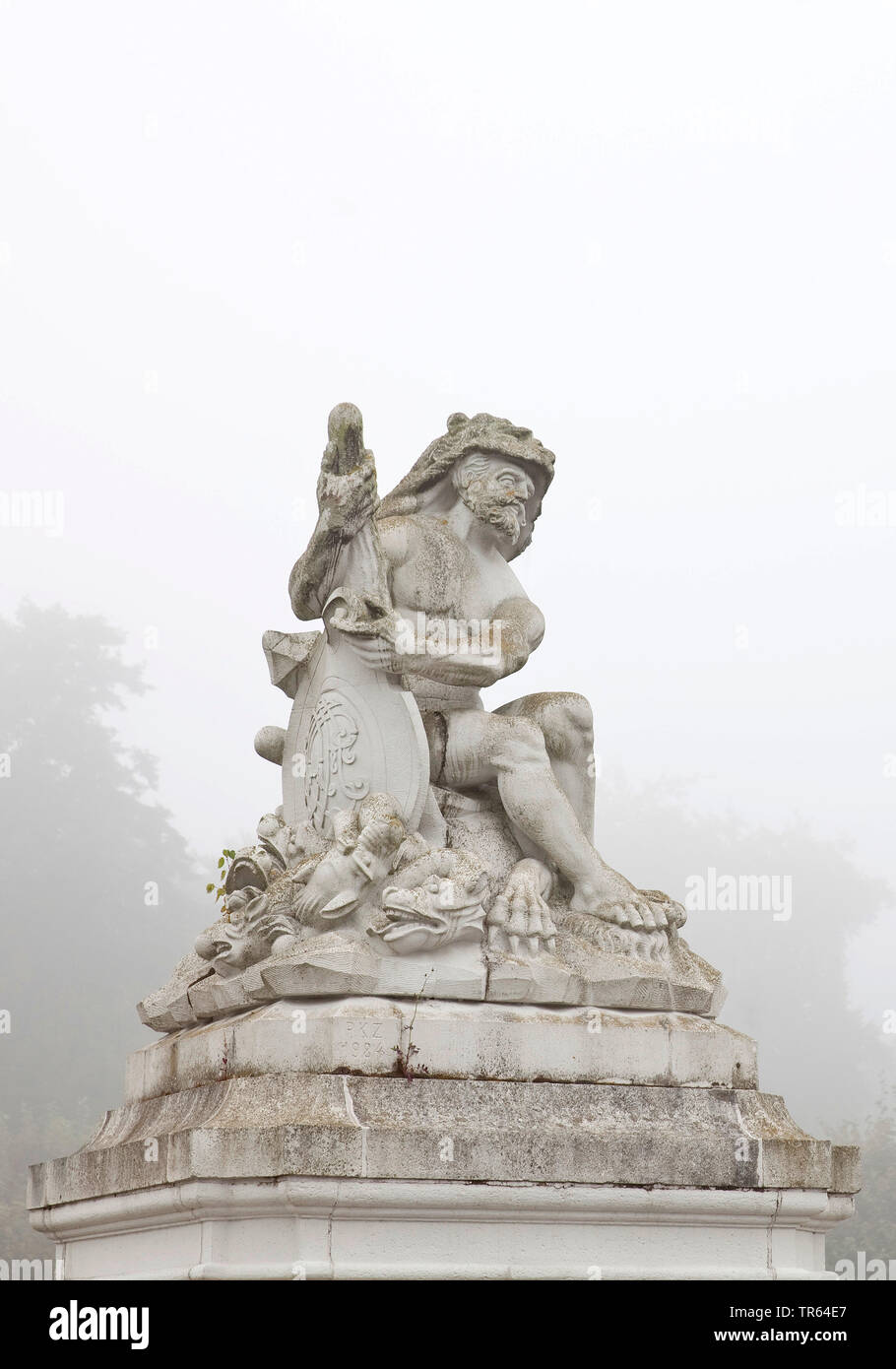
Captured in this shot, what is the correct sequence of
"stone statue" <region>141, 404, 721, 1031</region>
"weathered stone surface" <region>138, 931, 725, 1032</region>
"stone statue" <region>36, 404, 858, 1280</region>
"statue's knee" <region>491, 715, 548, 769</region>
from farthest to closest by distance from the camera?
"statue's knee" <region>491, 715, 548, 769</region>
"stone statue" <region>141, 404, 721, 1031</region>
"weathered stone surface" <region>138, 931, 725, 1032</region>
"stone statue" <region>36, 404, 858, 1280</region>

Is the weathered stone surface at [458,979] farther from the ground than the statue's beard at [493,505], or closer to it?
closer to it

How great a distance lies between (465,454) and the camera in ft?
28.1

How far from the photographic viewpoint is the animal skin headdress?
8523 mm

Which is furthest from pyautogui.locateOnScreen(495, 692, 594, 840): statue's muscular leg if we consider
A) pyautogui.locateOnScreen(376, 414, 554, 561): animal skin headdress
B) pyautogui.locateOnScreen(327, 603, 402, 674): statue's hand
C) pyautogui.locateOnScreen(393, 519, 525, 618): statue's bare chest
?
pyautogui.locateOnScreen(376, 414, 554, 561): animal skin headdress

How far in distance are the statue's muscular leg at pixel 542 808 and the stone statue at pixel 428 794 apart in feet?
0.03

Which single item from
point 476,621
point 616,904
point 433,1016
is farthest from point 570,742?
point 433,1016

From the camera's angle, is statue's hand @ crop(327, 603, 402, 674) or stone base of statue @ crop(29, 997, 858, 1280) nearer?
stone base of statue @ crop(29, 997, 858, 1280)

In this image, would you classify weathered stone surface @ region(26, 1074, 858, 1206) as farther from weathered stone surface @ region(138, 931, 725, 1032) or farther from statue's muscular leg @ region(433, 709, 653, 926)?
statue's muscular leg @ region(433, 709, 653, 926)

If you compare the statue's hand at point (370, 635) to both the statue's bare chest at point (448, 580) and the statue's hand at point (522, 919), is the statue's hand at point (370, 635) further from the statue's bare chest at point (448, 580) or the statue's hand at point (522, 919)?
the statue's hand at point (522, 919)

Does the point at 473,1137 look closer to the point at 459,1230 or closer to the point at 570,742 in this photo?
the point at 459,1230

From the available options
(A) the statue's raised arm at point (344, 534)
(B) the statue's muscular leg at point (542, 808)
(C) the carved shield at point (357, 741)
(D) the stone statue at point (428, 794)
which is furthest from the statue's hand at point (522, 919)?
(A) the statue's raised arm at point (344, 534)

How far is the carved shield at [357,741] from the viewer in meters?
7.82

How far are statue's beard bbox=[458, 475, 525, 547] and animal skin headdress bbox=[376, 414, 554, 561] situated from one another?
0.16 m
